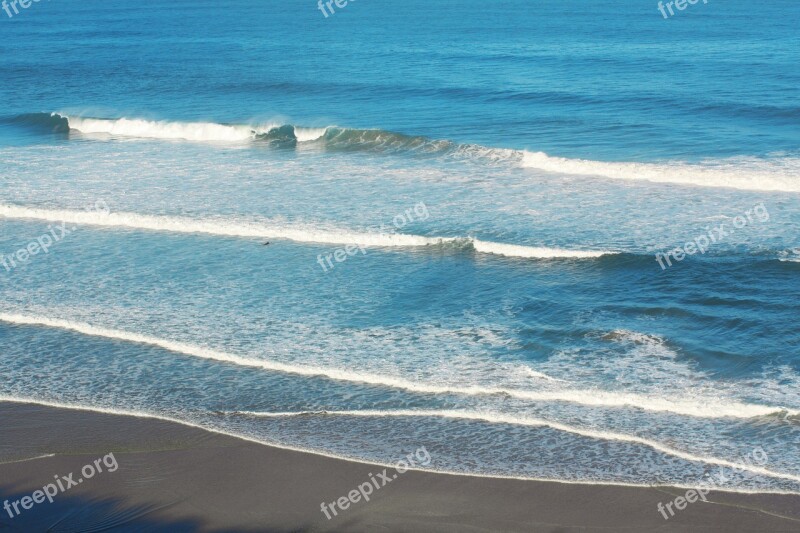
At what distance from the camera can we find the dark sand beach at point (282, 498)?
10.0m

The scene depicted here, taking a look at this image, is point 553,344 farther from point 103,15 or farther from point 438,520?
point 103,15

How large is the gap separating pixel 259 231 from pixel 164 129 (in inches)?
526

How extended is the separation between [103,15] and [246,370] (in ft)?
218

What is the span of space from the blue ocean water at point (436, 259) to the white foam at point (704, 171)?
10cm

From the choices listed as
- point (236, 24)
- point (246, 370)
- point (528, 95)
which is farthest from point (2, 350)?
point (236, 24)

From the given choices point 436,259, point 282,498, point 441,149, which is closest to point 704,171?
point 441,149

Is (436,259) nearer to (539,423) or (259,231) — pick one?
(259,231)

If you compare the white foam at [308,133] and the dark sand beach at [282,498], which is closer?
the dark sand beach at [282,498]

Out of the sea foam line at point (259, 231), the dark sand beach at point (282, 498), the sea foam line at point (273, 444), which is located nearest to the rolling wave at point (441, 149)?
the sea foam line at point (259, 231)

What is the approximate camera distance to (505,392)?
13.0 m

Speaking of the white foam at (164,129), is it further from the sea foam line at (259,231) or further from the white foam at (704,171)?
the white foam at (704,171)

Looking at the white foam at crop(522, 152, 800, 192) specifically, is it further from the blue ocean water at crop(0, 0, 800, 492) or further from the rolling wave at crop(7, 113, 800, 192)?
the blue ocean water at crop(0, 0, 800, 492)

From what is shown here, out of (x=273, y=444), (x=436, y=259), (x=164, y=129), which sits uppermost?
(x=164, y=129)

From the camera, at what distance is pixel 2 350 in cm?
1519
